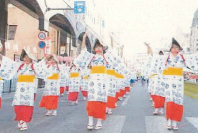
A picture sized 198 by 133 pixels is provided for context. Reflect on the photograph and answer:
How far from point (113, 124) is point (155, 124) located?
96cm

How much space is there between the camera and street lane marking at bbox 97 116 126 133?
6.65m

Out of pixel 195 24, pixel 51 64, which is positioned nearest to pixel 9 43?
pixel 51 64

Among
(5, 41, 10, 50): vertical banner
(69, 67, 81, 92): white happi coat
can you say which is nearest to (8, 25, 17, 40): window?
(5, 41, 10, 50): vertical banner

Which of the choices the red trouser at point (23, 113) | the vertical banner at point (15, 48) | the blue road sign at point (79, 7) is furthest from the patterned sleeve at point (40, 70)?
the vertical banner at point (15, 48)

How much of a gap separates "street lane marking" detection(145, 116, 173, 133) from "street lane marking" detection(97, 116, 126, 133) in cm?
58

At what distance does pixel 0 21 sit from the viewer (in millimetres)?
20688

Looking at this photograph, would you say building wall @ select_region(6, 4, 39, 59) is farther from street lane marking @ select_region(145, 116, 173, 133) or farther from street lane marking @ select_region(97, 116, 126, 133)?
street lane marking @ select_region(145, 116, 173, 133)

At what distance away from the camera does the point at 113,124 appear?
7469 millimetres

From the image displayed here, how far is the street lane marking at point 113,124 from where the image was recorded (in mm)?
6648

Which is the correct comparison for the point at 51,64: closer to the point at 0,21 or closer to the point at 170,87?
the point at 170,87

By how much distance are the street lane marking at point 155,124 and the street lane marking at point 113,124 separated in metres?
0.58

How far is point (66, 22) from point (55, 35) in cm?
246

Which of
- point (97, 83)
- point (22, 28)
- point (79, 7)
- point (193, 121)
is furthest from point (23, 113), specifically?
point (22, 28)

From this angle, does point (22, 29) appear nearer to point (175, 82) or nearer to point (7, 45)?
point (7, 45)
